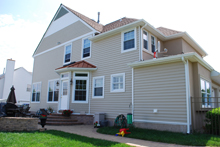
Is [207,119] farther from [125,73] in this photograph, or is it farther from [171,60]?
[125,73]

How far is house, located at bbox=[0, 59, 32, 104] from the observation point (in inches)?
1001

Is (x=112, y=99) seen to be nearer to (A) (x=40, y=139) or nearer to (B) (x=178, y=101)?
(B) (x=178, y=101)

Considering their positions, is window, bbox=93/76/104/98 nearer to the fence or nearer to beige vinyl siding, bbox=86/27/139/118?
beige vinyl siding, bbox=86/27/139/118

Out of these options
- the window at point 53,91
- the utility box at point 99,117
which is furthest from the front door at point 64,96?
the utility box at point 99,117

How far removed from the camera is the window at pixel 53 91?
572 inches

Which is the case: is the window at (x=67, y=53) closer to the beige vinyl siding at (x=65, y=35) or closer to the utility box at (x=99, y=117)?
the beige vinyl siding at (x=65, y=35)

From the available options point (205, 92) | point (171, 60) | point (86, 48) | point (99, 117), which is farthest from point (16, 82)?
point (205, 92)

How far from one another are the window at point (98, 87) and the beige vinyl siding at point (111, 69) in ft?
0.85

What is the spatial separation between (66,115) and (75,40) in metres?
5.88

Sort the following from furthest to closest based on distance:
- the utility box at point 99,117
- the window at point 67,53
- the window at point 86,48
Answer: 1. the window at point 67,53
2. the window at point 86,48
3. the utility box at point 99,117

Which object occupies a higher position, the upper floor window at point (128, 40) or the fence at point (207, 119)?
the upper floor window at point (128, 40)

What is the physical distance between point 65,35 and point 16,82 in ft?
54.0

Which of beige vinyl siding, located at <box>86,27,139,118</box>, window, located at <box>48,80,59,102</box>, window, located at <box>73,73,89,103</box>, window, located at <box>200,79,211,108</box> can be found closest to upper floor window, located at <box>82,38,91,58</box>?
beige vinyl siding, located at <box>86,27,139,118</box>

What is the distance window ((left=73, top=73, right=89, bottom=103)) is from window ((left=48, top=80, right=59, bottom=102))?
2.61m
